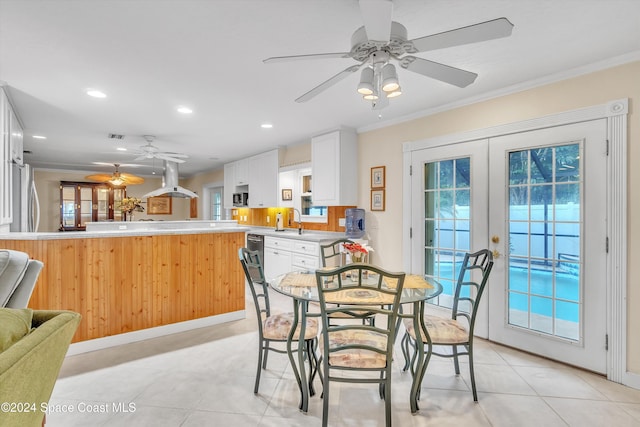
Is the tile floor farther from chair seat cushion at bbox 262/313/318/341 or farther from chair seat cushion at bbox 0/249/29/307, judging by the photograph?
chair seat cushion at bbox 0/249/29/307

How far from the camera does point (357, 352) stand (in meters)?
1.87

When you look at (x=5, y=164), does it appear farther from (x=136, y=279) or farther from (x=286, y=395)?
(x=286, y=395)

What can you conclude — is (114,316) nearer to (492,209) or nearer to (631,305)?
(492,209)

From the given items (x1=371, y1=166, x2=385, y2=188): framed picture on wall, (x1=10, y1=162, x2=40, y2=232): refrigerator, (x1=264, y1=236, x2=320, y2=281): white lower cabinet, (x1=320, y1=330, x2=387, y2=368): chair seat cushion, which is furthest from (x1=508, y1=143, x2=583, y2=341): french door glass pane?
(x1=10, y1=162, x2=40, y2=232): refrigerator

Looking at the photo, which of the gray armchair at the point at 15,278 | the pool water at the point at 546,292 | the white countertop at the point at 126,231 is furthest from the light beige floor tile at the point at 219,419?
the pool water at the point at 546,292

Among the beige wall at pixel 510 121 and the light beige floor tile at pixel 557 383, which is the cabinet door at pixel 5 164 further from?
the light beige floor tile at pixel 557 383

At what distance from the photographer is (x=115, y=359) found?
8.77 feet

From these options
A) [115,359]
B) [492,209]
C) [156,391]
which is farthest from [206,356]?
[492,209]

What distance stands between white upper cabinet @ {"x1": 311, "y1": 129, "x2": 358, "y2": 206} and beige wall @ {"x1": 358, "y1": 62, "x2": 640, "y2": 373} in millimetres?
115

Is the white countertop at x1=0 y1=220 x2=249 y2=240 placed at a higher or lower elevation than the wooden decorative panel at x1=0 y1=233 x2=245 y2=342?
higher

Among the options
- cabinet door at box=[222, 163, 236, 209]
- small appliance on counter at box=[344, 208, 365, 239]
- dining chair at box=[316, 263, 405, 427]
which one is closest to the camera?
dining chair at box=[316, 263, 405, 427]

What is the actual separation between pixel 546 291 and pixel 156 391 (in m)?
3.15

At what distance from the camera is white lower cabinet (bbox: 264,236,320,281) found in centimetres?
439

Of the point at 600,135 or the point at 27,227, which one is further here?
the point at 27,227
